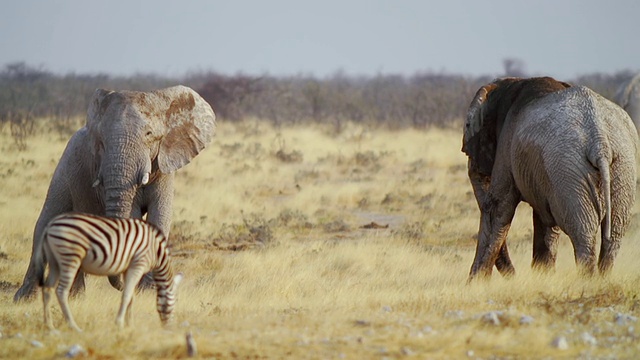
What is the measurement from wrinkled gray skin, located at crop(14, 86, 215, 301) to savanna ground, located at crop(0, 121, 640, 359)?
0.98 metres

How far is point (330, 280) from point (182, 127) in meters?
2.47

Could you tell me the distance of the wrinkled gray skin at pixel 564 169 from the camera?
9.80 metres

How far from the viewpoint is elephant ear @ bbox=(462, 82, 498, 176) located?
11.9 meters

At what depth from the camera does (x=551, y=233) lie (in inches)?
459

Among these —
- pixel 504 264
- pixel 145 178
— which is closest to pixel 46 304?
pixel 145 178

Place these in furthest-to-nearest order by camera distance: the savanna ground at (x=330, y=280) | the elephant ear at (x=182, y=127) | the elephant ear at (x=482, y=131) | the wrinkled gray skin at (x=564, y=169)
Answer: the elephant ear at (x=482, y=131) < the elephant ear at (x=182, y=127) < the wrinkled gray skin at (x=564, y=169) < the savanna ground at (x=330, y=280)

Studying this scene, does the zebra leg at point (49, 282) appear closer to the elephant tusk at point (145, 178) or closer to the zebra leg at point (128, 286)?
the zebra leg at point (128, 286)

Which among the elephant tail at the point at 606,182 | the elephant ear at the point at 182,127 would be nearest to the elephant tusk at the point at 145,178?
the elephant ear at the point at 182,127

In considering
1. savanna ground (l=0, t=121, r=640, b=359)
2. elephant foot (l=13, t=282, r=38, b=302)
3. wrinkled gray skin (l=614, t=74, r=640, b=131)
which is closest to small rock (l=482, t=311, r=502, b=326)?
savanna ground (l=0, t=121, r=640, b=359)

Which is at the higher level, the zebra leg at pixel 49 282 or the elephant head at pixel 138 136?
the elephant head at pixel 138 136

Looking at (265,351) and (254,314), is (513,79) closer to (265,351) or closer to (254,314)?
(254,314)

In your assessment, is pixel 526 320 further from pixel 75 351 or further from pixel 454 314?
pixel 75 351

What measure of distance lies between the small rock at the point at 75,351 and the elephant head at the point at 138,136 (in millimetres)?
3314

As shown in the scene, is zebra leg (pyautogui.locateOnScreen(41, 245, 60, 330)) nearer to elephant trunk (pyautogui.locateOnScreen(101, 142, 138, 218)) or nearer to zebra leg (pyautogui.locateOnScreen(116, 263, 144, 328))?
zebra leg (pyautogui.locateOnScreen(116, 263, 144, 328))
